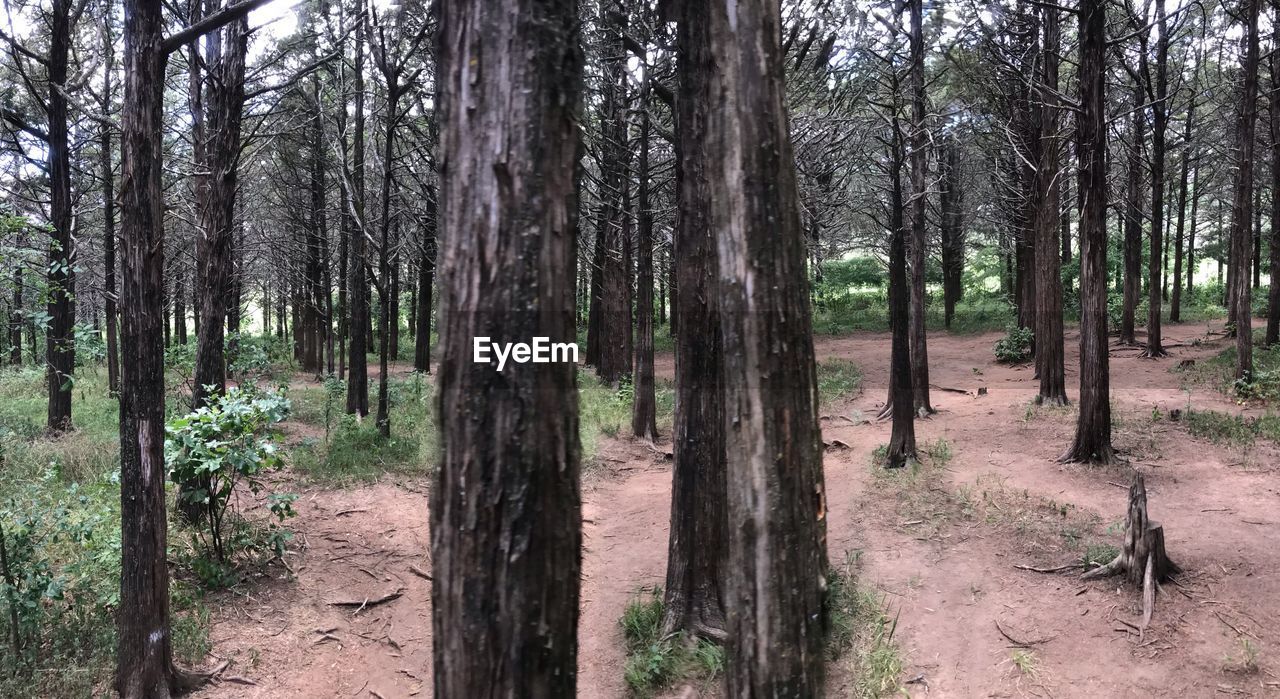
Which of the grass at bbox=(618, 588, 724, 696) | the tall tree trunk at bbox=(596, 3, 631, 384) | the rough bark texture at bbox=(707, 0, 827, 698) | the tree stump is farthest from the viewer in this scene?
the tall tree trunk at bbox=(596, 3, 631, 384)

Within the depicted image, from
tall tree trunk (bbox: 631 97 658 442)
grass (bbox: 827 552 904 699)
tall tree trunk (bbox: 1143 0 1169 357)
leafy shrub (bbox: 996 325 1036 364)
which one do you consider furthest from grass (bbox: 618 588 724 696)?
leafy shrub (bbox: 996 325 1036 364)

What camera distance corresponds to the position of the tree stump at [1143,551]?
5.68 m

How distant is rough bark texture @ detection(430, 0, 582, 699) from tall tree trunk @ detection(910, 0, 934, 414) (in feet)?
27.1

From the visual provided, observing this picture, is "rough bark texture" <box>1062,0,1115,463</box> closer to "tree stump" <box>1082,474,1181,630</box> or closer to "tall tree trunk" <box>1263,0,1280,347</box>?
"tree stump" <box>1082,474,1181,630</box>

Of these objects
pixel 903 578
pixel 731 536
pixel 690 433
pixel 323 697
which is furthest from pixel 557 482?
pixel 903 578

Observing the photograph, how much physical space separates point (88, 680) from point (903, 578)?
21.5ft

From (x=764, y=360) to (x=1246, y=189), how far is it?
14.8 meters

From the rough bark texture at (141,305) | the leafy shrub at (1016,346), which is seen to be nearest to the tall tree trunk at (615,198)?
the rough bark texture at (141,305)

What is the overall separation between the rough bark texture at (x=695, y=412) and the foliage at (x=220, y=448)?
3.60 m

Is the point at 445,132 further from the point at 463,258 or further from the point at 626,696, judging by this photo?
the point at 626,696

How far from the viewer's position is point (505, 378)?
1.94 m

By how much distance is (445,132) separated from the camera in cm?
204

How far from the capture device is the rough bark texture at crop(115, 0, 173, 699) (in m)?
3.99

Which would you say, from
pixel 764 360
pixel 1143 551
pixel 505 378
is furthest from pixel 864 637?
pixel 505 378
